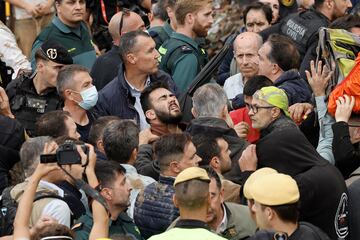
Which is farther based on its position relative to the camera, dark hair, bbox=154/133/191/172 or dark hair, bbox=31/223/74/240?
dark hair, bbox=154/133/191/172

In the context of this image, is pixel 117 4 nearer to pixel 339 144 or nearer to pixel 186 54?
pixel 186 54

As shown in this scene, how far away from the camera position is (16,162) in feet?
35.8

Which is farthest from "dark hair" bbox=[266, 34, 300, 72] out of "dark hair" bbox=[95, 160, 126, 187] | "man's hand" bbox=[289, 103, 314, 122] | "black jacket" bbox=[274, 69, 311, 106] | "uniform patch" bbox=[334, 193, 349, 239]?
"dark hair" bbox=[95, 160, 126, 187]

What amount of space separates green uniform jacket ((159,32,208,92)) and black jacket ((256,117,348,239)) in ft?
10.4

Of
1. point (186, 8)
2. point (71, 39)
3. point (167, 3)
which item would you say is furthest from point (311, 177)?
point (167, 3)

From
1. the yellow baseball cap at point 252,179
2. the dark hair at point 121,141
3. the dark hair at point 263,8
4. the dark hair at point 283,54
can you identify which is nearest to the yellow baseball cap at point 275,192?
the yellow baseball cap at point 252,179

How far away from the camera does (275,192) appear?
8.36m

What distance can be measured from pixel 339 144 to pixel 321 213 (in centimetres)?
114

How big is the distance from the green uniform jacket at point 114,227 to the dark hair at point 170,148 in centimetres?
53

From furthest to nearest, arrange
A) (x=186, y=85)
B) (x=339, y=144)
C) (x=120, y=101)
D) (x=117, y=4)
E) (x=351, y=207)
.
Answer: (x=117, y=4)
(x=186, y=85)
(x=120, y=101)
(x=339, y=144)
(x=351, y=207)

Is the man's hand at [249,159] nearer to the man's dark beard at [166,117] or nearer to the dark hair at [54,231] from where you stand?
the man's dark beard at [166,117]

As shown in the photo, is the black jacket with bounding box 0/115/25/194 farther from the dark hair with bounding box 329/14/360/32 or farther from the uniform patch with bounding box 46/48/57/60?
the dark hair with bounding box 329/14/360/32

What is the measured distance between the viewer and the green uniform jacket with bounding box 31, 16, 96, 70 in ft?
44.3

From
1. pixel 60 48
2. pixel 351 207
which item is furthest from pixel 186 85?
pixel 351 207
